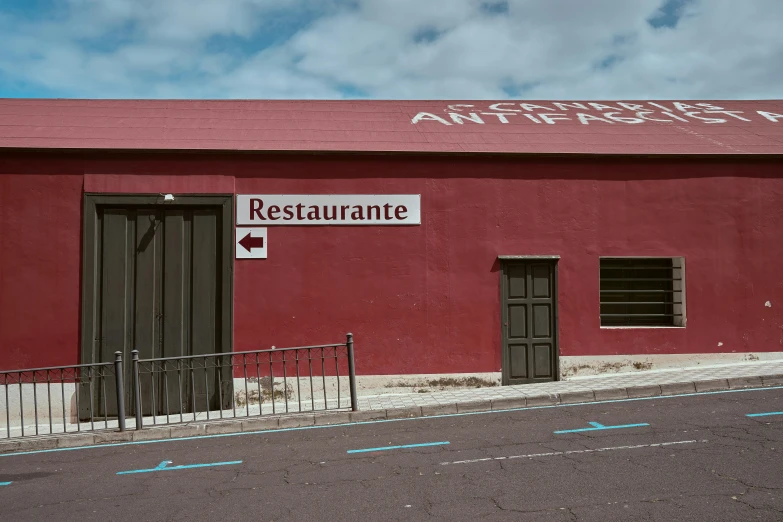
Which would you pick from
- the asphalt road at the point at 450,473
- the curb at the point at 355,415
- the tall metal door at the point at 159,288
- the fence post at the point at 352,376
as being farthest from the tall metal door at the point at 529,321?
the tall metal door at the point at 159,288

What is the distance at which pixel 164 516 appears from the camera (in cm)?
531

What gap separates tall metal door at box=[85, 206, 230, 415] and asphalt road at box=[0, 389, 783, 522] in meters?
2.93

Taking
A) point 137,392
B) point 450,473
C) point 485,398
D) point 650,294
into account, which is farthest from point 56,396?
point 650,294

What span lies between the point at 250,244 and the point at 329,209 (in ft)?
4.69

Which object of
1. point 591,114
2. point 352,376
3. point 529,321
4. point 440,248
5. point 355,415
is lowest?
point 355,415

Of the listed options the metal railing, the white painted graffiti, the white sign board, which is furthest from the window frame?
the metal railing

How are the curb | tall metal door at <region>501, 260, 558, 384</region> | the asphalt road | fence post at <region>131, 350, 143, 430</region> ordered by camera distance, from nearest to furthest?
the asphalt road
the curb
fence post at <region>131, 350, 143, 430</region>
tall metal door at <region>501, 260, 558, 384</region>

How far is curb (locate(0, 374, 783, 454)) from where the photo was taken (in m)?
8.70

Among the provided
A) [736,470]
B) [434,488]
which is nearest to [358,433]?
[434,488]

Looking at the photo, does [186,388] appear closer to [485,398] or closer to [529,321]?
[485,398]

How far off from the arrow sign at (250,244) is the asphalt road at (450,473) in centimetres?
358

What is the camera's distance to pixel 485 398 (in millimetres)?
9930

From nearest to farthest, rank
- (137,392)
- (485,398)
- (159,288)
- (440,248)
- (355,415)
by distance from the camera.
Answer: (137,392)
(355,415)
(485,398)
(159,288)
(440,248)

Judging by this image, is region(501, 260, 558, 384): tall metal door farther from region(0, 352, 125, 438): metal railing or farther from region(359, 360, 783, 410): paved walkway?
region(0, 352, 125, 438): metal railing
